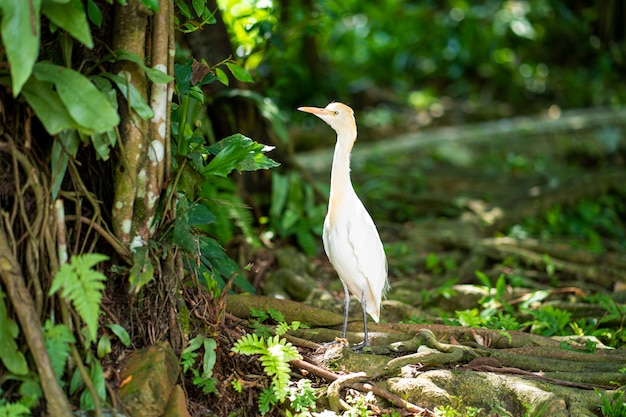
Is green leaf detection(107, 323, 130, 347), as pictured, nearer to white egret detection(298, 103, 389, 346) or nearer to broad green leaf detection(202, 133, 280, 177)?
broad green leaf detection(202, 133, 280, 177)

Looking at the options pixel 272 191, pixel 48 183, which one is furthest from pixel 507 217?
pixel 48 183

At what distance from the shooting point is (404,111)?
1187 centimetres

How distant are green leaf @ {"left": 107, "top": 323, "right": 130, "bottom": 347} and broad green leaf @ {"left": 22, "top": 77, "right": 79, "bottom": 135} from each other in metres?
0.81

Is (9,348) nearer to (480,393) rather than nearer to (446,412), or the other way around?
(446,412)

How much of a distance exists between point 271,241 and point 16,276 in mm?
3458

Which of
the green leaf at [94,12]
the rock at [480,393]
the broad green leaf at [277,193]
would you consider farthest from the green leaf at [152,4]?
the broad green leaf at [277,193]

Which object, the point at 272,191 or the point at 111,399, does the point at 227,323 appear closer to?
the point at 111,399

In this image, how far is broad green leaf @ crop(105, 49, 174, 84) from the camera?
2.90m

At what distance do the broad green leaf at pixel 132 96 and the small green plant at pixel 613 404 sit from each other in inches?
90.5

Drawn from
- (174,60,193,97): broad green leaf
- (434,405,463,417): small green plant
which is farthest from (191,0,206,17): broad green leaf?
(434,405,463,417): small green plant

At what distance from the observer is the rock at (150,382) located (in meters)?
2.88

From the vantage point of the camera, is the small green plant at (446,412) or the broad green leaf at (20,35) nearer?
the broad green leaf at (20,35)

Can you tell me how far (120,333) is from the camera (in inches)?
117

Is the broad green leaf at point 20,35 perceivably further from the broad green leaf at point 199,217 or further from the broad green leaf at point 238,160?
the broad green leaf at point 199,217
